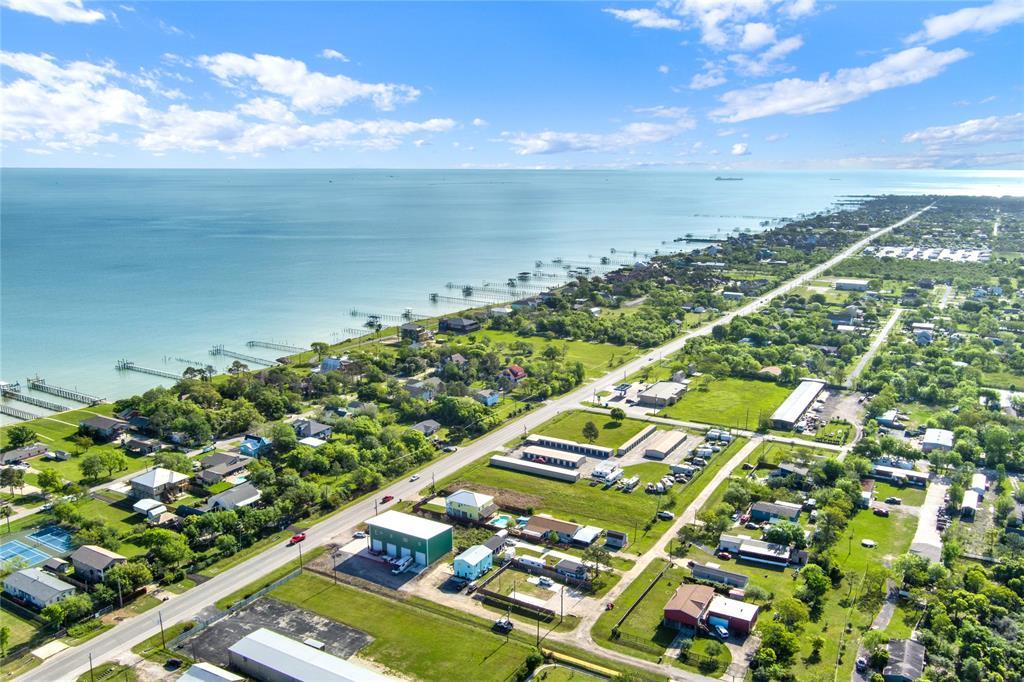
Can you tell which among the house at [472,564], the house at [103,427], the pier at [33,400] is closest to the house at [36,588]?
the house at [472,564]

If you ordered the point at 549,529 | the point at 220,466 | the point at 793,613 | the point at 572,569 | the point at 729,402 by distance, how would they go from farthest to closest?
the point at 729,402 → the point at 220,466 → the point at 549,529 → the point at 572,569 → the point at 793,613

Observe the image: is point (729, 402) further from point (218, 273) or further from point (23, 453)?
point (218, 273)

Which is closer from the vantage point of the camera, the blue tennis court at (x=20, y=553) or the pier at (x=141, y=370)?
the blue tennis court at (x=20, y=553)

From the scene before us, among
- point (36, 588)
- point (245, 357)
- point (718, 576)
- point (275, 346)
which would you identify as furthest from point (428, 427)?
point (275, 346)

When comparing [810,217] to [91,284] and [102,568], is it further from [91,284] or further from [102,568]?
[102,568]

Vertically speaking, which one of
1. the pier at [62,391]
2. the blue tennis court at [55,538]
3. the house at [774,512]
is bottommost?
the house at [774,512]

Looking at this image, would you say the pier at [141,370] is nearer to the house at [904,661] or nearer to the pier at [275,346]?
the pier at [275,346]
